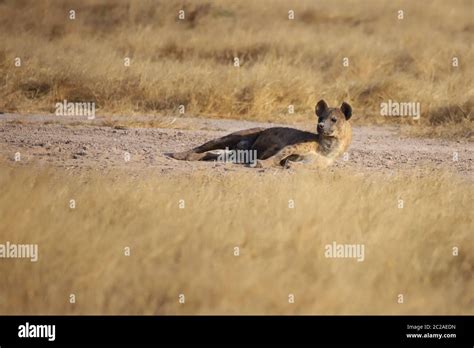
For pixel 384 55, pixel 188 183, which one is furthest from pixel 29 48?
pixel 188 183

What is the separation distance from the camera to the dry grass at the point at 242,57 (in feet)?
52.7

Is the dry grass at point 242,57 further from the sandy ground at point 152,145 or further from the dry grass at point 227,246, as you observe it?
the dry grass at point 227,246

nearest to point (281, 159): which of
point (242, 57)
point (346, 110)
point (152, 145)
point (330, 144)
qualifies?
point (330, 144)

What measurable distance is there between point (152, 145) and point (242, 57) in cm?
747

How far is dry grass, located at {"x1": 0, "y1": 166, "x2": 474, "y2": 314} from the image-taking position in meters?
6.72

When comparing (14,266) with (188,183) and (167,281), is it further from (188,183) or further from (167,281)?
(188,183)

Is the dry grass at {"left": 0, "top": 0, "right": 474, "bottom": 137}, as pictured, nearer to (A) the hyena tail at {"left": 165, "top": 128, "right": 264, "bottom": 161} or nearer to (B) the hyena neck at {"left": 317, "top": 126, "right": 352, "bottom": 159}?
(A) the hyena tail at {"left": 165, "top": 128, "right": 264, "bottom": 161}

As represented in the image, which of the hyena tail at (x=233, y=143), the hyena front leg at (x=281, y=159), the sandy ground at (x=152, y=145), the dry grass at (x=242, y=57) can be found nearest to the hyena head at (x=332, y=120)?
the hyena front leg at (x=281, y=159)

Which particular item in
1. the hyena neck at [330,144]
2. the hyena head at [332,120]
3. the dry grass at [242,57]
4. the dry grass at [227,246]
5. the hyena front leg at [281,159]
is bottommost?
the dry grass at [227,246]

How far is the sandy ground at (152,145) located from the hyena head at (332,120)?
0.58 metres

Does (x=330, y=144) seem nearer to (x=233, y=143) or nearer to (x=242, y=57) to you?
(x=233, y=143)

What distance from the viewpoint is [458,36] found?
77.0ft

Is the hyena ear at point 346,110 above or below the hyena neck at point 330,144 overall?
above

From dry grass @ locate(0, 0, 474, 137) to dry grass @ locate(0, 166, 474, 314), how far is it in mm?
6142
